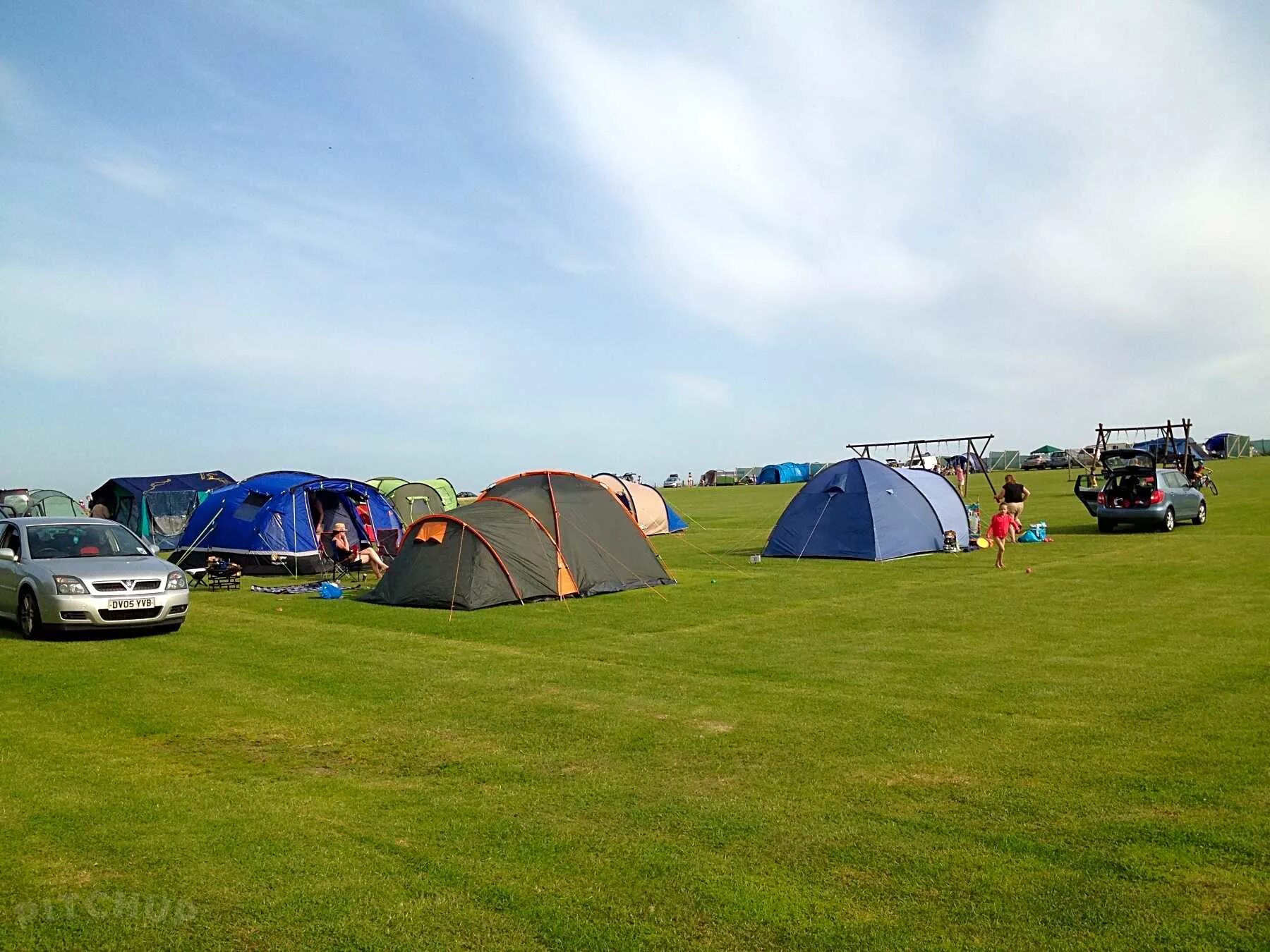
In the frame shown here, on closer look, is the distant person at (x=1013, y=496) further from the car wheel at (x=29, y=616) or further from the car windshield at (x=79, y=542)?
the car wheel at (x=29, y=616)

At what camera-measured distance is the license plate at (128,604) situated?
14352 millimetres

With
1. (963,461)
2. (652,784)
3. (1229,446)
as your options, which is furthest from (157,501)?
(1229,446)

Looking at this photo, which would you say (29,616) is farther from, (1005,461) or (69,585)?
(1005,461)

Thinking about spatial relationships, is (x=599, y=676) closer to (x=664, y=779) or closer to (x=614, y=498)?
(x=664, y=779)

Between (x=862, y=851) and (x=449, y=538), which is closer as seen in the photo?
(x=862, y=851)

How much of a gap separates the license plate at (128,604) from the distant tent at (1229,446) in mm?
89477

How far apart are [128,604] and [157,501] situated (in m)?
17.8

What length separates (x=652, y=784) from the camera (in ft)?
24.4

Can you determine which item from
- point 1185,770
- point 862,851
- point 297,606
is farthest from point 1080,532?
point 862,851

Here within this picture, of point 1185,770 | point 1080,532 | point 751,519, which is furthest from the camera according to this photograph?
point 751,519

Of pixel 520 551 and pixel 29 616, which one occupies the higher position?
pixel 520 551

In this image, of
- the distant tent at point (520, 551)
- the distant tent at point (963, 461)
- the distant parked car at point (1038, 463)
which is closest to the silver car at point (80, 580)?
the distant tent at point (520, 551)

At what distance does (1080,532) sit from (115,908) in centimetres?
2860

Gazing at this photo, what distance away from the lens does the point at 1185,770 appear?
24.4 ft
